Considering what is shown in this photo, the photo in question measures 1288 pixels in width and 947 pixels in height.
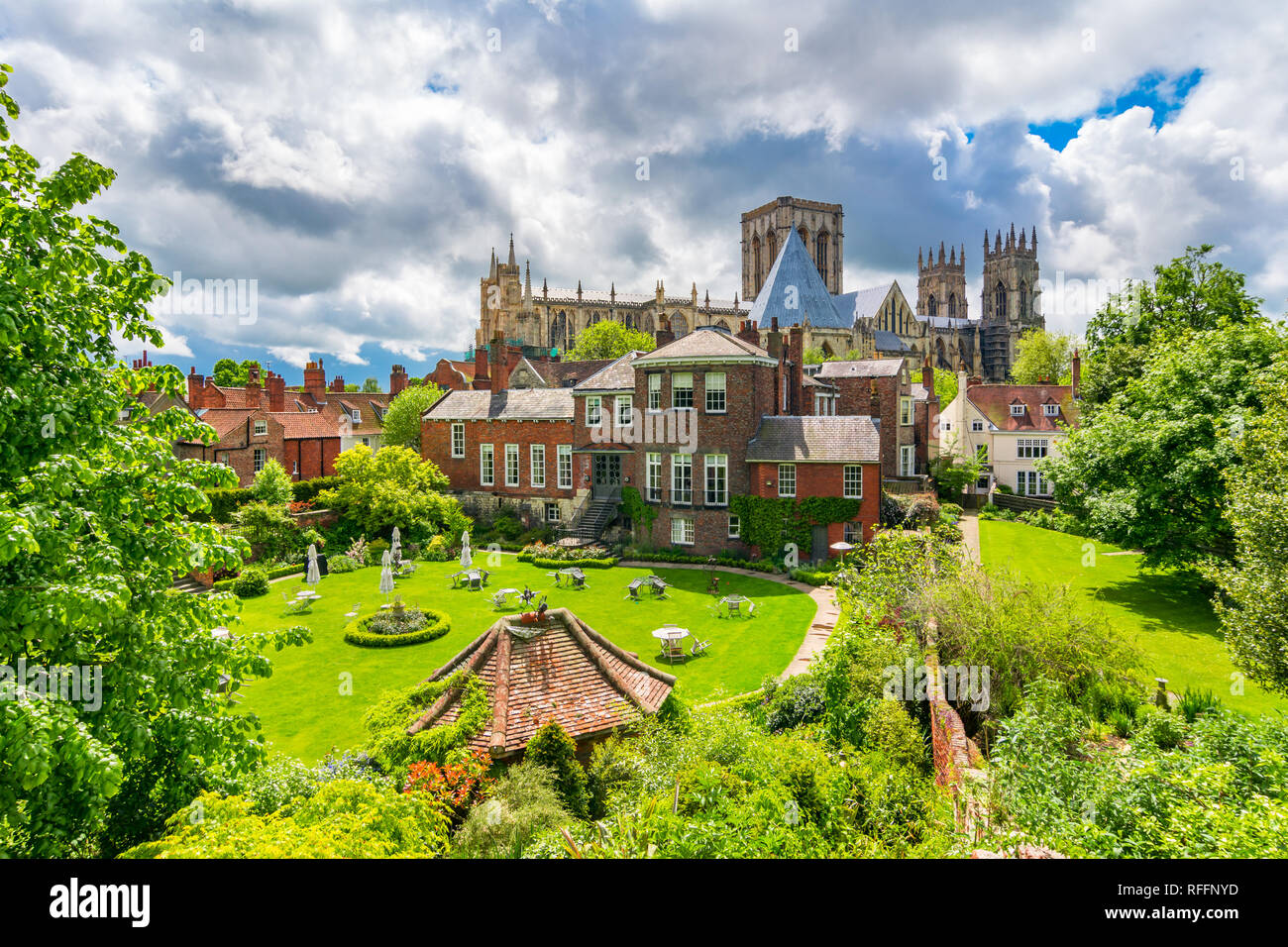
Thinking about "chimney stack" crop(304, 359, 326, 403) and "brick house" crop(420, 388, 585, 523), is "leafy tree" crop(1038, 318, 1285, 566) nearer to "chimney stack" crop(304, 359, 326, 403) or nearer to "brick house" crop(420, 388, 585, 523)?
"brick house" crop(420, 388, 585, 523)

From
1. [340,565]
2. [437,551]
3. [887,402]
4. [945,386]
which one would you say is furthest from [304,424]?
[945,386]

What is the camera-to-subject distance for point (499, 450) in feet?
140

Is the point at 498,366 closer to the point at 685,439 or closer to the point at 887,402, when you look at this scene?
the point at 685,439

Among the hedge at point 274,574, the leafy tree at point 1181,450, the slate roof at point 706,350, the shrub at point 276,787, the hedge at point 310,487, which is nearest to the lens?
the shrub at point 276,787

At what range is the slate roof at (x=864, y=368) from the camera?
140 ft

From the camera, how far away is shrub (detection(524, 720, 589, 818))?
11.0m

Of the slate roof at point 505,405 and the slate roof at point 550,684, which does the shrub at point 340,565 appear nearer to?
the slate roof at point 505,405

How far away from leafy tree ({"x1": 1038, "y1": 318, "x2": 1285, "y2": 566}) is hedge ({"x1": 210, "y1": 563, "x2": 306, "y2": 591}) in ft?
116

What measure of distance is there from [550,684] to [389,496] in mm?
25952

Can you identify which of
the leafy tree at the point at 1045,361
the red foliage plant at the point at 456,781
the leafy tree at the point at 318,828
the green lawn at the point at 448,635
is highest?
the leafy tree at the point at 1045,361

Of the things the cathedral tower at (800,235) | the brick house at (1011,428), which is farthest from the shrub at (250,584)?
the cathedral tower at (800,235)

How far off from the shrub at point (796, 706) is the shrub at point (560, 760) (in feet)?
16.4
